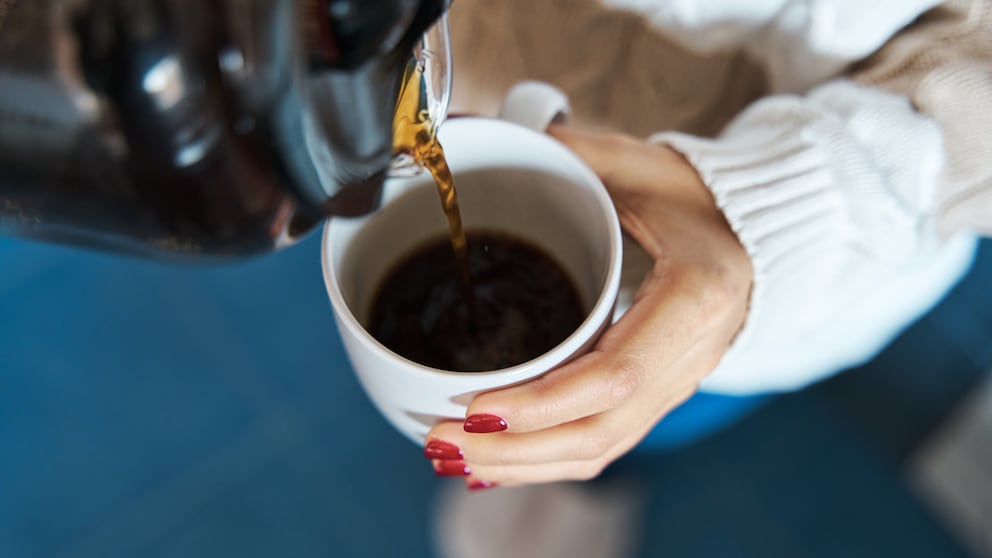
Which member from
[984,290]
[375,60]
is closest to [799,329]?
[375,60]

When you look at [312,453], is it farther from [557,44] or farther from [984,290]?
[984,290]

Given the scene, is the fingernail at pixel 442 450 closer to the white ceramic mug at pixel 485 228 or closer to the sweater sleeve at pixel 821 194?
the white ceramic mug at pixel 485 228

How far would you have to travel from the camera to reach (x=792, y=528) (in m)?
1.11

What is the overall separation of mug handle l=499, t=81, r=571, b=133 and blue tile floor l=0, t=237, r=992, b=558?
72 centimetres

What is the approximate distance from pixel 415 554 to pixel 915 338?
735mm

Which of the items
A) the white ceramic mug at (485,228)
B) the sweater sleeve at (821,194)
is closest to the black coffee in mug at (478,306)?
the white ceramic mug at (485,228)

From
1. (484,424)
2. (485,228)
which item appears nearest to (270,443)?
(485,228)

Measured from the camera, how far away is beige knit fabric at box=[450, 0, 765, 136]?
2.09 feet

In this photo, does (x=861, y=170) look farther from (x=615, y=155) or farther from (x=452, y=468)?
(x=452, y=468)

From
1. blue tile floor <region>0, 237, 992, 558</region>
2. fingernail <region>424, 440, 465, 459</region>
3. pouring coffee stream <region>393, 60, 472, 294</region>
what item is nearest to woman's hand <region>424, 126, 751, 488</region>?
fingernail <region>424, 440, 465, 459</region>

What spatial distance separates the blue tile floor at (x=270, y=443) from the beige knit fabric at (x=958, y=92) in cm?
58

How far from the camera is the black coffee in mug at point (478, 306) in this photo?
1.71ft

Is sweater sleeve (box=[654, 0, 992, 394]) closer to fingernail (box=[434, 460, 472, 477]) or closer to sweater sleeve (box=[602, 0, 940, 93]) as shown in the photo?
sweater sleeve (box=[602, 0, 940, 93])

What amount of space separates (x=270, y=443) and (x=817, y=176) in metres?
0.87
